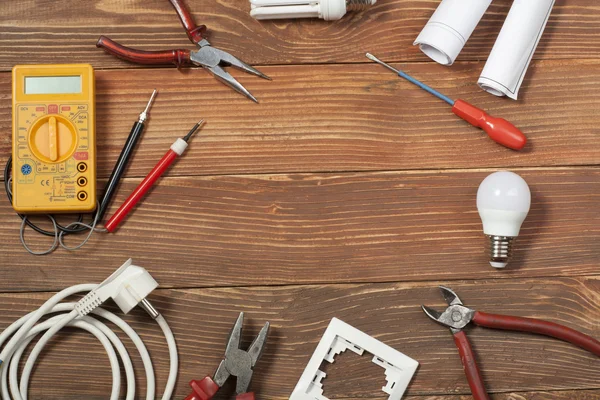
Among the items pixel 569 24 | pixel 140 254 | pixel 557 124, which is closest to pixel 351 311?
pixel 140 254

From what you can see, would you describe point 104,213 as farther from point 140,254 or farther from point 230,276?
point 230,276

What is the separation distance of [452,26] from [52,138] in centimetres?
60

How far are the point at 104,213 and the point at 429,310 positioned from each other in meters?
0.50

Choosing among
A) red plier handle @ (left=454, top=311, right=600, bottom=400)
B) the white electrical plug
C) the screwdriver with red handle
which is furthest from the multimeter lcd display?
red plier handle @ (left=454, top=311, right=600, bottom=400)

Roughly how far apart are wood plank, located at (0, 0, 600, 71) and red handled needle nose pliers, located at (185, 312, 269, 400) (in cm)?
42

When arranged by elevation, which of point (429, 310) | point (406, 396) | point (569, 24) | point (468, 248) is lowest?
point (406, 396)

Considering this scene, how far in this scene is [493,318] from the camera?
3.24 feet

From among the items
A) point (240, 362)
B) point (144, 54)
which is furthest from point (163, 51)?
point (240, 362)

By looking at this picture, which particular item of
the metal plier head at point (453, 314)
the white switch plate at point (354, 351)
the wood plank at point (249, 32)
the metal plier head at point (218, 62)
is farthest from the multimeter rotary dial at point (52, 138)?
the metal plier head at point (453, 314)

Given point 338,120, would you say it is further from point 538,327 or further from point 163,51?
point 538,327

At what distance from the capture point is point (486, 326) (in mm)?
1005

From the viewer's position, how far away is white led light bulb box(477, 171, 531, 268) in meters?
0.96

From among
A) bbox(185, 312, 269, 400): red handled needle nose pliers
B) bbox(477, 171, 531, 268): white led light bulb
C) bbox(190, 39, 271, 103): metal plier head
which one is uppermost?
bbox(190, 39, 271, 103): metal plier head

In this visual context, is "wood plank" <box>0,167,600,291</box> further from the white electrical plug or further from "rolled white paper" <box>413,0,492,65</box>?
"rolled white paper" <box>413,0,492,65</box>
